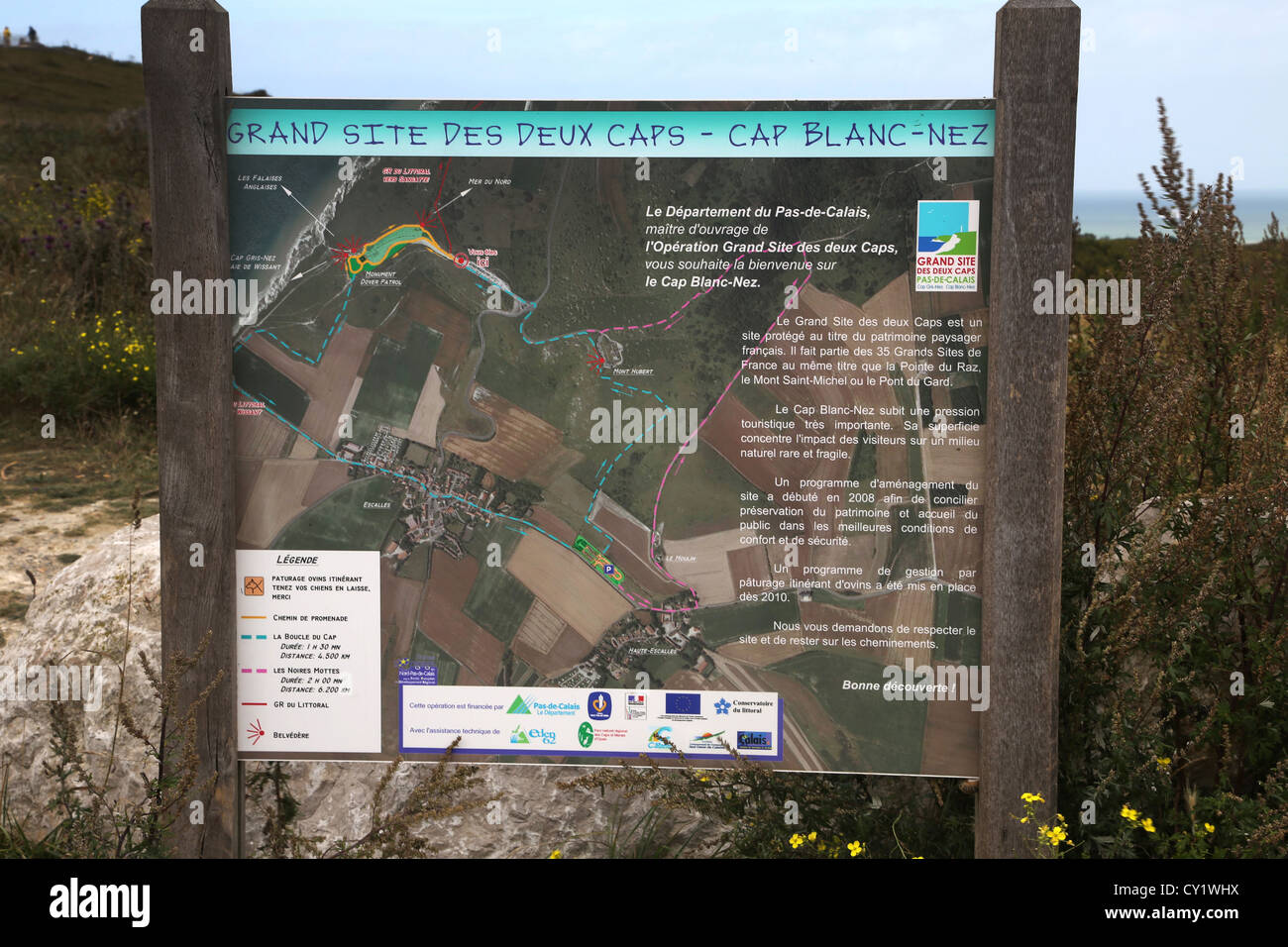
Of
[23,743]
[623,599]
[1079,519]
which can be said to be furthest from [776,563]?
[23,743]

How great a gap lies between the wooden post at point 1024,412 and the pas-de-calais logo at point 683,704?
0.92 m

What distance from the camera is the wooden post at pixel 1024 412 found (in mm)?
3047

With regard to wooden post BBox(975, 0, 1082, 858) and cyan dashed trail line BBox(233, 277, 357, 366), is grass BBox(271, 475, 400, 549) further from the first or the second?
wooden post BBox(975, 0, 1082, 858)

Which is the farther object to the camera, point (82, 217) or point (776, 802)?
point (82, 217)

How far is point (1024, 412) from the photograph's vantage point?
10.2ft

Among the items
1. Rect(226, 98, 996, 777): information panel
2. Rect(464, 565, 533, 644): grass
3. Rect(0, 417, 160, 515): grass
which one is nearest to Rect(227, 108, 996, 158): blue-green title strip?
Rect(226, 98, 996, 777): information panel

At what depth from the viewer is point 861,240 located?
125 inches

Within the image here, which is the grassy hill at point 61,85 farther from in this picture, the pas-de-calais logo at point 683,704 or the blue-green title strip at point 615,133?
the pas-de-calais logo at point 683,704

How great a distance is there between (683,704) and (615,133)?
1.84 m

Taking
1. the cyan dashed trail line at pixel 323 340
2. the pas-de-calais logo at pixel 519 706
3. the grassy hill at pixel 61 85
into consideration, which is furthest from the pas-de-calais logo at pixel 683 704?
the grassy hill at pixel 61 85

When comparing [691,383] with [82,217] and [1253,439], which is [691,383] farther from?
[82,217]

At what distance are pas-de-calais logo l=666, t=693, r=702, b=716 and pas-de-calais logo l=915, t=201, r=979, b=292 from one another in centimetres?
149

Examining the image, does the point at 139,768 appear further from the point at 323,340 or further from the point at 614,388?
the point at 614,388

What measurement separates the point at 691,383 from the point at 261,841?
2556mm
